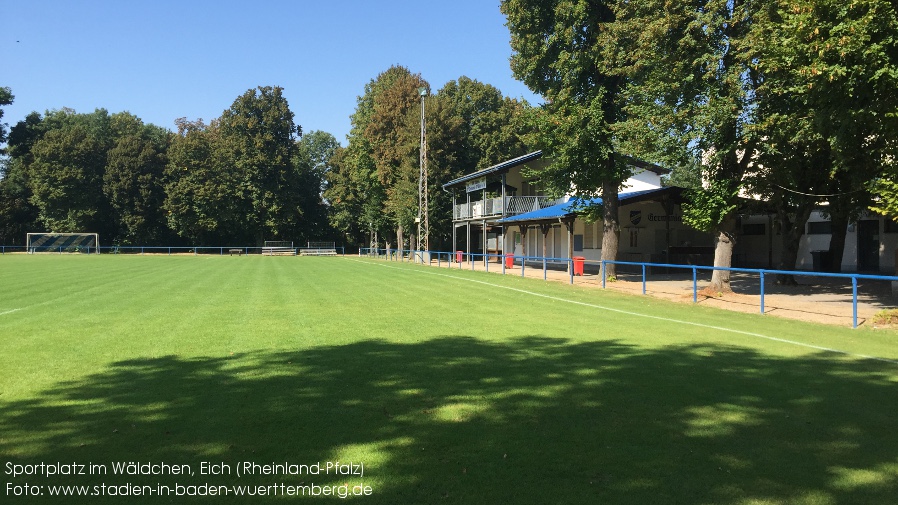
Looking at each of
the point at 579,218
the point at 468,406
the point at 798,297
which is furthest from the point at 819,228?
the point at 468,406

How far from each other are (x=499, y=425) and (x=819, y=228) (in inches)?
1317

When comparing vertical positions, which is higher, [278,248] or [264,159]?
[264,159]

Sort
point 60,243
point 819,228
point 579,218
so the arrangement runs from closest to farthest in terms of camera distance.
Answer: point 579,218
point 819,228
point 60,243

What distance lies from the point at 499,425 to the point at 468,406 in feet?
1.98

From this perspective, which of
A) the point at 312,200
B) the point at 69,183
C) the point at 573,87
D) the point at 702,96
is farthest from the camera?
the point at 312,200

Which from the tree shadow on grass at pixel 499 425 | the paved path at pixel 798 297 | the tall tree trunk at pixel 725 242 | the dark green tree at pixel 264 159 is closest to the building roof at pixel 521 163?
the paved path at pixel 798 297

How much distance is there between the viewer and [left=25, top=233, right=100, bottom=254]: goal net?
6084 centimetres

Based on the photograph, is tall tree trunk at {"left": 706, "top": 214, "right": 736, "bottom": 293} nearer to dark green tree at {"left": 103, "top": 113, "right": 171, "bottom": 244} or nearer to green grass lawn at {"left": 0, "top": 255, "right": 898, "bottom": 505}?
green grass lawn at {"left": 0, "top": 255, "right": 898, "bottom": 505}

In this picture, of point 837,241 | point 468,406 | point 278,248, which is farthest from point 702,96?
point 278,248

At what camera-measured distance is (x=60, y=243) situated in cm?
6147

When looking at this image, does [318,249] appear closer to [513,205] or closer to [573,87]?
[513,205]

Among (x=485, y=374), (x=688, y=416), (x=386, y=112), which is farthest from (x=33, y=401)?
(x=386, y=112)

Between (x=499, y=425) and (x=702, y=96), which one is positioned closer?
(x=499, y=425)

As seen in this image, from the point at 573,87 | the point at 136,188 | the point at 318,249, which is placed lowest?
the point at 318,249
